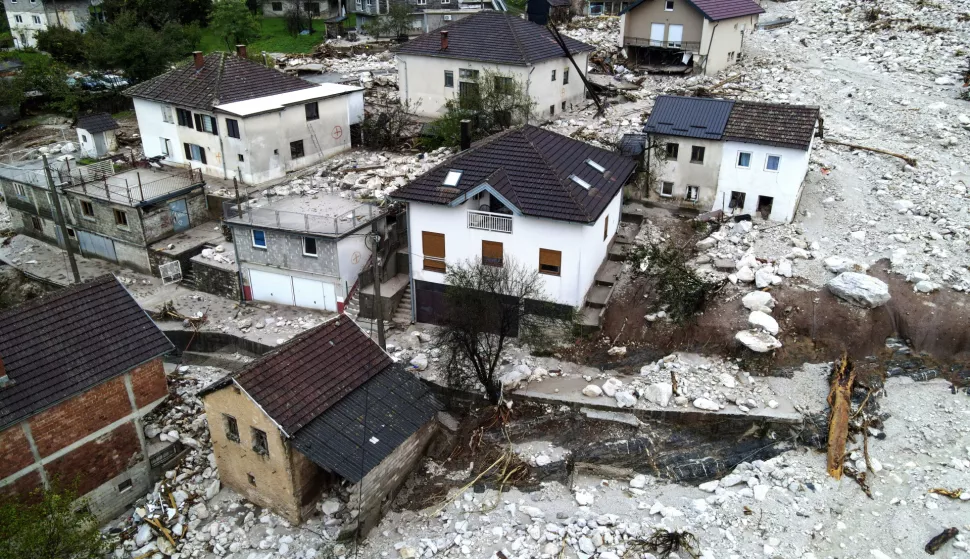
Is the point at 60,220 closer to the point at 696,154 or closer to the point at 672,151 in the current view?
the point at 672,151

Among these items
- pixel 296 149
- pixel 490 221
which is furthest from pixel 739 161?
pixel 296 149

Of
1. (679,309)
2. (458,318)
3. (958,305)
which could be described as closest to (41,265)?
(458,318)

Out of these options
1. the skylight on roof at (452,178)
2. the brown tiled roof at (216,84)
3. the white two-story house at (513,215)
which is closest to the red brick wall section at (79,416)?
the white two-story house at (513,215)

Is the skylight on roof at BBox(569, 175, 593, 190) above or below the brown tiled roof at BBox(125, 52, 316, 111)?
below

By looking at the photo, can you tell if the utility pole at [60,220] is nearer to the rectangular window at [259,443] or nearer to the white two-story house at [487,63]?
the rectangular window at [259,443]

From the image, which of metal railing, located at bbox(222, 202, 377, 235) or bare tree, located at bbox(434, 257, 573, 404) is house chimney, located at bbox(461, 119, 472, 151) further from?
bare tree, located at bbox(434, 257, 573, 404)

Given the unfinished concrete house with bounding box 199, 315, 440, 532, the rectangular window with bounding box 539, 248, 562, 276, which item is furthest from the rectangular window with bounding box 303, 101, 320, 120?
the unfinished concrete house with bounding box 199, 315, 440, 532
